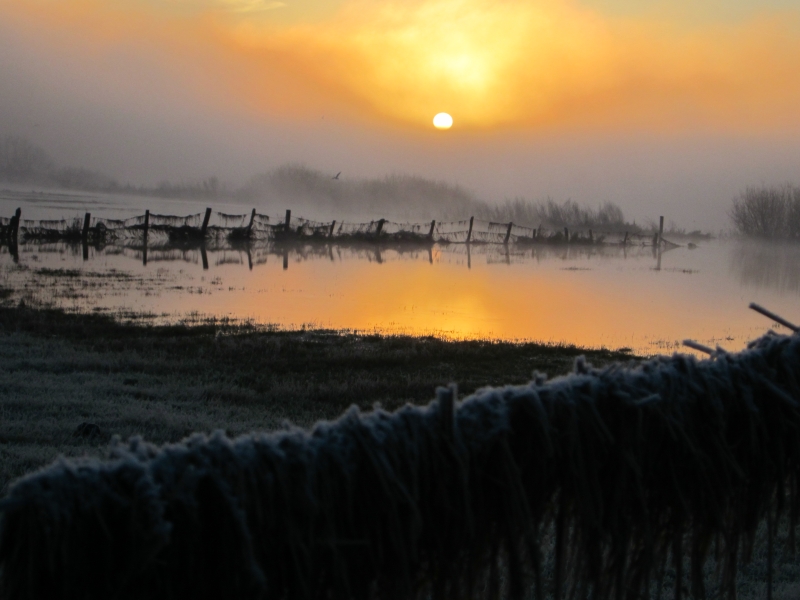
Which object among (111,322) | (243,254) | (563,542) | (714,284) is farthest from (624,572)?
(243,254)

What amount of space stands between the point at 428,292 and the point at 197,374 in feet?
41.4

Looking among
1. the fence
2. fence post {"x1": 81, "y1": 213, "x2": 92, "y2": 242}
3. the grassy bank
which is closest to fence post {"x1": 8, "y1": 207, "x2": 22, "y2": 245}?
the fence

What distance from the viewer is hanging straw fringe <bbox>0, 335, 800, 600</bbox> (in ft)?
3.79

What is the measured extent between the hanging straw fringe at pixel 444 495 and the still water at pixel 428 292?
11.0 metres

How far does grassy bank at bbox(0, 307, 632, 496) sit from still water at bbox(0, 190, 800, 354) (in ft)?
6.83

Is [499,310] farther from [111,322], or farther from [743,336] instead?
[111,322]

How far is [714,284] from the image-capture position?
2620 cm

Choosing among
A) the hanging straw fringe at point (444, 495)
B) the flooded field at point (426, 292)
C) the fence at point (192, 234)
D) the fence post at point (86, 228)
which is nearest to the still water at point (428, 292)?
the flooded field at point (426, 292)

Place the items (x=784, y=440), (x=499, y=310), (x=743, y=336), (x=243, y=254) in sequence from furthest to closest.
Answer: (x=243, y=254), (x=499, y=310), (x=743, y=336), (x=784, y=440)

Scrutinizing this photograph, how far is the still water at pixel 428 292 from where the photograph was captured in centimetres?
1474

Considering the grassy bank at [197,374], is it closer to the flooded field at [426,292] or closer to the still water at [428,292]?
the still water at [428,292]

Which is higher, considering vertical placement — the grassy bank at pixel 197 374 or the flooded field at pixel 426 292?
the flooded field at pixel 426 292

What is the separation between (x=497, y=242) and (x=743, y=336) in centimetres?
3582

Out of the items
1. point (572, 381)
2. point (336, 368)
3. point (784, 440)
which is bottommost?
point (336, 368)
